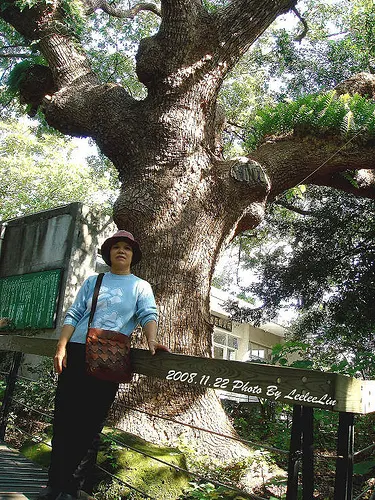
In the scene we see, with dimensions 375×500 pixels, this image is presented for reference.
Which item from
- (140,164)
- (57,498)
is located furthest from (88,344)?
(140,164)

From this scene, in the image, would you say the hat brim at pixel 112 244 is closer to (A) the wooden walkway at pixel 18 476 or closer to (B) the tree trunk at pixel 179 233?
(A) the wooden walkway at pixel 18 476

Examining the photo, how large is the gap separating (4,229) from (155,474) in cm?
665

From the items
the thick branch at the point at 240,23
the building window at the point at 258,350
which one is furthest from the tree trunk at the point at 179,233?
the building window at the point at 258,350

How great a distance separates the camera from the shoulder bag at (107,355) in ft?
10.3

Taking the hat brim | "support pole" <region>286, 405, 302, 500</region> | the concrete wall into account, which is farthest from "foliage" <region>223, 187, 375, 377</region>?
"support pole" <region>286, 405, 302, 500</region>

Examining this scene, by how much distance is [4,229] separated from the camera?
31.0 ft

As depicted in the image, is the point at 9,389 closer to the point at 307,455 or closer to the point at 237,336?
the point at 307,455

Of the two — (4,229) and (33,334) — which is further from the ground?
(4,229)

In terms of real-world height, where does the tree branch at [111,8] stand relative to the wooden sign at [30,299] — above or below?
above

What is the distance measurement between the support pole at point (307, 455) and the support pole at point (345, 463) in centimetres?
18

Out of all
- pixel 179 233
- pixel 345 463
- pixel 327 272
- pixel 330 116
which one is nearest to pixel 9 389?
pixel 179 233

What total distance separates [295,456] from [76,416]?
1.47m

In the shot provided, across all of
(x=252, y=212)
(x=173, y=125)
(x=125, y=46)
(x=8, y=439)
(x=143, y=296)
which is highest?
(x=125, y=46)

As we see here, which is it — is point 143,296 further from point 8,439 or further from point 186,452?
point 8,439
